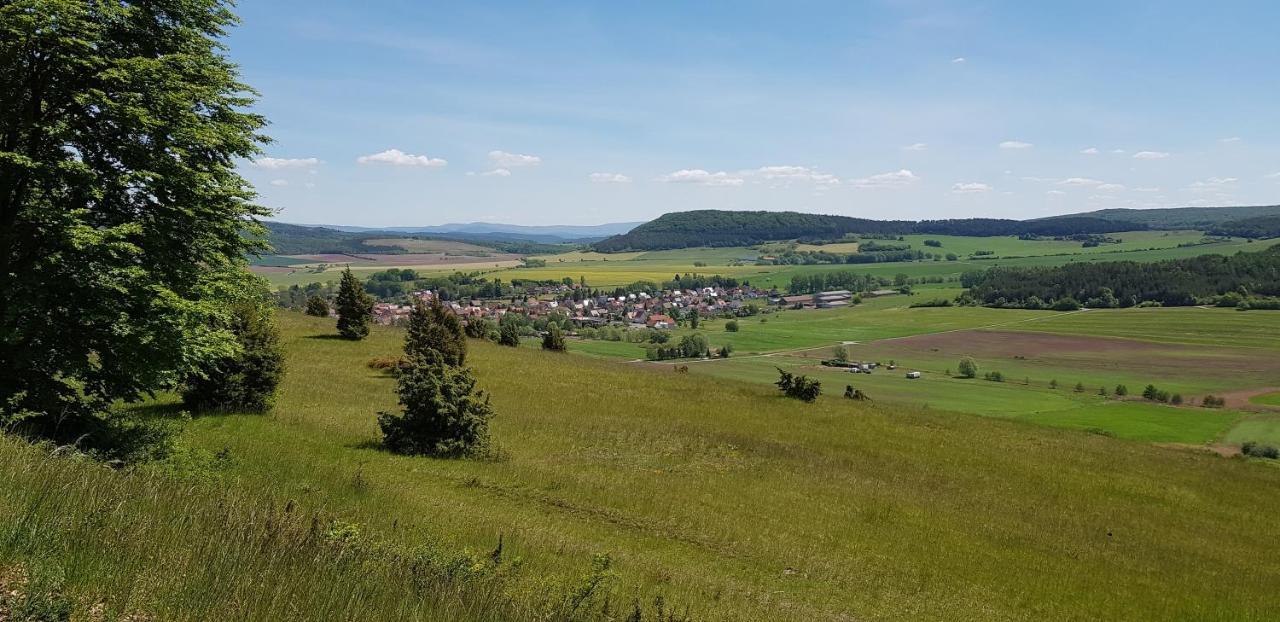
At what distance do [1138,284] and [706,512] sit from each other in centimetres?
17226

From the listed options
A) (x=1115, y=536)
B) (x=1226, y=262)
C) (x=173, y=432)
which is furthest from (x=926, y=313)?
(x=173, y=432)

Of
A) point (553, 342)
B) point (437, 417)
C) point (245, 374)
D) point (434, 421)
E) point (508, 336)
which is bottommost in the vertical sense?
point (553, 342)

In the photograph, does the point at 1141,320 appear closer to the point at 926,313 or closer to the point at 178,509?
the point at 926,313

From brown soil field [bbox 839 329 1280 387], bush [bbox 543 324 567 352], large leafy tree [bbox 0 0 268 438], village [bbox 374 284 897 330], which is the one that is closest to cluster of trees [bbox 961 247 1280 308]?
village [bbox 374 284 897 330]

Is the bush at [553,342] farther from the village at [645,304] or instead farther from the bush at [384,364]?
the village at [645,304]

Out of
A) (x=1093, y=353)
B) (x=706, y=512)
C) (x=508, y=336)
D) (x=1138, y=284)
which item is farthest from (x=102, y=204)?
(x=1138, y=284)

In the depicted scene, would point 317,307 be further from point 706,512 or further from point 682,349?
point 682,349

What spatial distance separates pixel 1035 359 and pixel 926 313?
171 ft

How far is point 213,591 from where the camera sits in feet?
15.7

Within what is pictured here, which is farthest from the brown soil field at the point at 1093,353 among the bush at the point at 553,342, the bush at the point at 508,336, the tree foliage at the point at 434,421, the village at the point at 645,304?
the tree foliage at the point at 434,421

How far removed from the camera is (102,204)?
35.7 feet

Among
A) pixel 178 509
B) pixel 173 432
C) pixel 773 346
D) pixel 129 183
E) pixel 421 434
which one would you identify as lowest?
pixel 773 346

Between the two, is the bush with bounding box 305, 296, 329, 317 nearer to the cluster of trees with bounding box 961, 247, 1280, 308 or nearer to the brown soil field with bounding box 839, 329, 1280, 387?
the brown soil field with bounding box 839, 329, 1280, 387

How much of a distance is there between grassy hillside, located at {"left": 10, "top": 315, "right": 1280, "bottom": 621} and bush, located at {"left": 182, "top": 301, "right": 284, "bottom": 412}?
3.03ft
